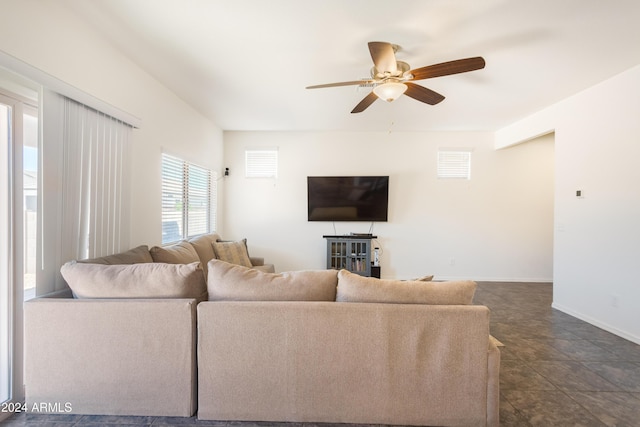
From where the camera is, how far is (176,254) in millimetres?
2670

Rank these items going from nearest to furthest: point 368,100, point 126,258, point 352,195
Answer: point 126,258, point 368,100, point 352,195

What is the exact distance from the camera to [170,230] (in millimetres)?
3422

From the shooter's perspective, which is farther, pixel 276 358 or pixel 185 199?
pixel 185 199

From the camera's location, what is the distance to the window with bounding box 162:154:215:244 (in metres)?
3.33

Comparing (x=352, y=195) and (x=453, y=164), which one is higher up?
(x=453, y=164)

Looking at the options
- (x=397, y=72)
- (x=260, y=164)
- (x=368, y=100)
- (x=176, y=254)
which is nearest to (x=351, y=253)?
(x=260, y=164)

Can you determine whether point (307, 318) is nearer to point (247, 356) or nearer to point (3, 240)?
point (247, 356)

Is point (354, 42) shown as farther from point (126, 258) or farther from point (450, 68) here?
point (126, 258)

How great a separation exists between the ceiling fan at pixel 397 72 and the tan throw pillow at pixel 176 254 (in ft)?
6.74

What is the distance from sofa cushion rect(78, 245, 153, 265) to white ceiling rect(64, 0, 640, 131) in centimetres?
171

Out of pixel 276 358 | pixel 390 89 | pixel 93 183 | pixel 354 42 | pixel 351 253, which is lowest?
pixel 276 358

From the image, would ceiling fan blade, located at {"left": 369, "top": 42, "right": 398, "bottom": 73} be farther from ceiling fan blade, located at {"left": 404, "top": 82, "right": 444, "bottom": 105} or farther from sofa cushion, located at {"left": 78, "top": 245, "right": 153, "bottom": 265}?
sofa cushion, located at {"left": 78, "top": 245, "right": 153, "bottom": 265}

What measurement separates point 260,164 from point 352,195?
174cm

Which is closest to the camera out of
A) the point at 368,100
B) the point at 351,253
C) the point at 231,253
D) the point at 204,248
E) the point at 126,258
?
the point at 126,258
